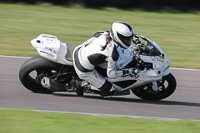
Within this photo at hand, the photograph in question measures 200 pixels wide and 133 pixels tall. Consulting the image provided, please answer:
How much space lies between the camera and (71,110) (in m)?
6.59

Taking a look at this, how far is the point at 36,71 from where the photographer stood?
712 cm

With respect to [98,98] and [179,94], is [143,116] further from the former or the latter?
[179,94]

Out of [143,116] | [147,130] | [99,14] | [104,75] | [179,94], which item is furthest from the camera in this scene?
[99,14]

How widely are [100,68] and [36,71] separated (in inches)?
44.7

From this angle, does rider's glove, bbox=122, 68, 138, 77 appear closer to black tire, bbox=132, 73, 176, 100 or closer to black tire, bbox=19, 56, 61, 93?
black tire, bbox=132, 73, 176, 100

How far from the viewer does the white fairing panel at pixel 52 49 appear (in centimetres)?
681

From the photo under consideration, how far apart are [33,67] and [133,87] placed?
1.75m

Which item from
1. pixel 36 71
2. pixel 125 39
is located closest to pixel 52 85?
pixel 36 71

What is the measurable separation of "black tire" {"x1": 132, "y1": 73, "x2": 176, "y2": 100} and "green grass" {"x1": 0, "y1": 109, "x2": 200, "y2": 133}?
1.24 meters

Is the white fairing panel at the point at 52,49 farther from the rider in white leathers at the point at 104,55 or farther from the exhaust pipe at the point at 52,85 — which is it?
the exhaust pipe at the point at 52,85

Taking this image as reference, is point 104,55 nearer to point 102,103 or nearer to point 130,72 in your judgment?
point 130,72

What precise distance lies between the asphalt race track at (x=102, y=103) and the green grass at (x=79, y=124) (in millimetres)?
679

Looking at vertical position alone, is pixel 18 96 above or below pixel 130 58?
below

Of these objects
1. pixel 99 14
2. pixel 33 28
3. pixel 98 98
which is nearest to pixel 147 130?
pixel 98 98
